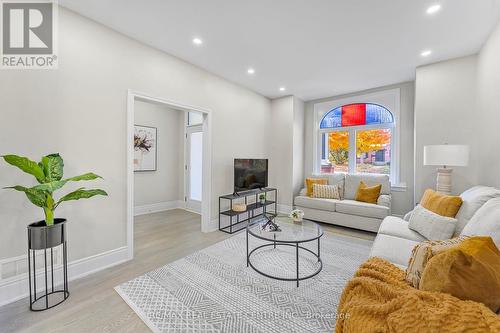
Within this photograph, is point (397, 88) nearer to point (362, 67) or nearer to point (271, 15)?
point (362, 67)

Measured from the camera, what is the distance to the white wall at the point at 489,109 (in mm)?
2289

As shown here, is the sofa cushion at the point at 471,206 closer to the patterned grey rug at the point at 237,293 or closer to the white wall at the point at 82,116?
the patterned grey rug at the point at 237,293

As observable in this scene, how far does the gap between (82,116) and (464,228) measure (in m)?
3.74

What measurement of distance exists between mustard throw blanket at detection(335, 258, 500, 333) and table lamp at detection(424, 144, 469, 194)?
2.21 meters

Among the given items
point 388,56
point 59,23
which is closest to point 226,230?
point 59,23

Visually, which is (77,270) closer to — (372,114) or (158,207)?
(158,207)

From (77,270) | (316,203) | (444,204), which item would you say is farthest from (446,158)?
(77,270)

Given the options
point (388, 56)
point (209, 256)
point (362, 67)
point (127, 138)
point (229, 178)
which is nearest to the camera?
point (127, 138)

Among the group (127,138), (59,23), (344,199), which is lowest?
(344,199)

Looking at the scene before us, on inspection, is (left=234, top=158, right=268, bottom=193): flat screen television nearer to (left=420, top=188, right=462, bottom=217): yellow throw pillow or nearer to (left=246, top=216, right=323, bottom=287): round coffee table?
(left=246, top=216, right=323, bottom=287): round coffee table

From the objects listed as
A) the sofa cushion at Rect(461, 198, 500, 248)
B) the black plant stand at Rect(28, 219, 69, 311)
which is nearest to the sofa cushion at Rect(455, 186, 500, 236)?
the sofa cushion at Rect(461, 198, 500, 248)

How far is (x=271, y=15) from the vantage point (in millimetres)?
2195

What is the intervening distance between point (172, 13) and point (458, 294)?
3.02 metres

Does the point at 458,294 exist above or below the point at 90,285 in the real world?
above
